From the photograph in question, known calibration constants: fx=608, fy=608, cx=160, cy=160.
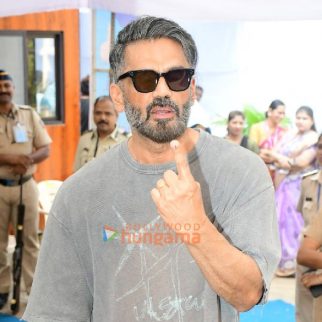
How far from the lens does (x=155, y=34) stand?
5.49ft

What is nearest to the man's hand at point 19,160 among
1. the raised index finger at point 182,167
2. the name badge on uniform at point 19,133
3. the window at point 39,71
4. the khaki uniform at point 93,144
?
the name badge on uniform at point 19,133

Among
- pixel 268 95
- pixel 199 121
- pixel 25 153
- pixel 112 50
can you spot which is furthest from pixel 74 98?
pixel 112 50

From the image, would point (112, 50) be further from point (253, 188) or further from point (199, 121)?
point (199, 121)

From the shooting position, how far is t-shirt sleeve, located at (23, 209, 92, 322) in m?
1.74

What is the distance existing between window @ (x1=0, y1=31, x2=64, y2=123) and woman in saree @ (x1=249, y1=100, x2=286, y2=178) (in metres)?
2.80

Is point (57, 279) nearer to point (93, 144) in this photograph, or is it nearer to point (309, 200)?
point (309, 200)

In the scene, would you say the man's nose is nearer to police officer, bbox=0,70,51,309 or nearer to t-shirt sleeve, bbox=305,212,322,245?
t-shirt sleeve, bbox=305,212,322,245

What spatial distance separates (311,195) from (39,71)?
501cm

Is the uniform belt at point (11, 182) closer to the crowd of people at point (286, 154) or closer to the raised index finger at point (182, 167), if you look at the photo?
the crowd of people at point (286, 154)

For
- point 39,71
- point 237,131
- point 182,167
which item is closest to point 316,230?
point 182,167

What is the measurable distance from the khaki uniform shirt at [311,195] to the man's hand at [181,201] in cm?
297

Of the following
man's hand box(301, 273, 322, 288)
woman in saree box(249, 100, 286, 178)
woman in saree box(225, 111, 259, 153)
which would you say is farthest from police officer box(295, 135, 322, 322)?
woman in saree box(249, 100, 286, 178)

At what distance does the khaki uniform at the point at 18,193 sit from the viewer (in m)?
5.30

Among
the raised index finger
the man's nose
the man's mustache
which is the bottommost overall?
the raised index finger
